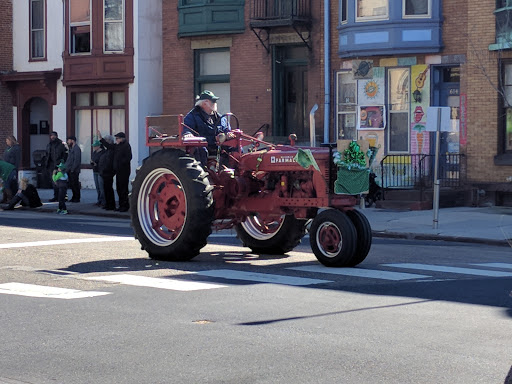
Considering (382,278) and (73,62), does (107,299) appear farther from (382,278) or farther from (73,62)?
(73,62)

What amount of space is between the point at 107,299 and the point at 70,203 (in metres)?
18.5

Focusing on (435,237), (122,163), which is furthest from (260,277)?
(122,163)

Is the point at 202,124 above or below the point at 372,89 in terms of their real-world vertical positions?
below

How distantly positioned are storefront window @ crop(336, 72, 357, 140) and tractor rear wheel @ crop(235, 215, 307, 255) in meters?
14.5

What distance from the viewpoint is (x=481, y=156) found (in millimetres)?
26188

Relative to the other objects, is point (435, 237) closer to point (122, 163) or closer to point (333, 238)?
point (333, 238)

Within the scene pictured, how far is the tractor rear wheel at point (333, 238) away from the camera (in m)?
12.9

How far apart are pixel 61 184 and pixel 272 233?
1205cm

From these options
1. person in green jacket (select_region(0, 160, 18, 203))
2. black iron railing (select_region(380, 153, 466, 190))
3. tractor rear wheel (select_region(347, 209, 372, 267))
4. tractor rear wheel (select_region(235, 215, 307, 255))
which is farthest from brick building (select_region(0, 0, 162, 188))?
tractor rear wheel (select_region(347, 209, 372, 267))

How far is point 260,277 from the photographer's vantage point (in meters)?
12.2

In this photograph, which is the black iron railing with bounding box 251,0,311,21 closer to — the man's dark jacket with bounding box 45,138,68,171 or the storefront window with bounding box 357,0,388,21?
the storefront window with bounding box 357,0,388,21

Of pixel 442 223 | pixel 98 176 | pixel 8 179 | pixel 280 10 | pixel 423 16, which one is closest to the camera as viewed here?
pixel 442 223

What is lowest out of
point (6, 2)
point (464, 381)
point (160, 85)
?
point (464, 381)

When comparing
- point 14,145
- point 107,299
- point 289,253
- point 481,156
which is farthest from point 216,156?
point 14,145
